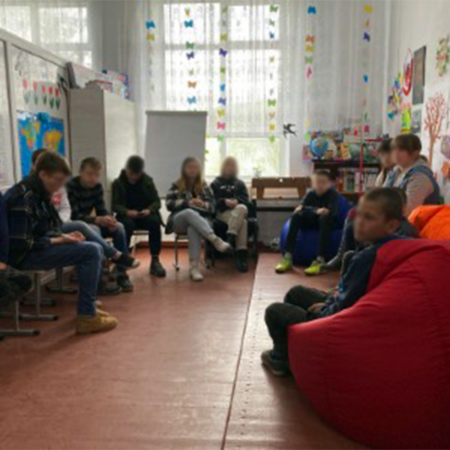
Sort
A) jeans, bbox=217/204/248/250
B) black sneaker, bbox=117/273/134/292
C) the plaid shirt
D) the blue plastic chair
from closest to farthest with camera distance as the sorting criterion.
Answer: the plaid shirt, black sneaker, bbox=117/273/134/292, the blue plastic chair, jeans, bbox=217/204/248/250

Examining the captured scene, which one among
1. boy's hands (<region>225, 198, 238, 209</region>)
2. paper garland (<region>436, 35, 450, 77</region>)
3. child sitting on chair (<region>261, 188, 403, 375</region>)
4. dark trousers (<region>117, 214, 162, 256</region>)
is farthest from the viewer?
boy's hands (<region>225, 198, 238, 209</region>)

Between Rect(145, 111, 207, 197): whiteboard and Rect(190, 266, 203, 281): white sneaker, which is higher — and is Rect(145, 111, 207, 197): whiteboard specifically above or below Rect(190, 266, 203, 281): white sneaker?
above

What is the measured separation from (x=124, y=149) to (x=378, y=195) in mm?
3915

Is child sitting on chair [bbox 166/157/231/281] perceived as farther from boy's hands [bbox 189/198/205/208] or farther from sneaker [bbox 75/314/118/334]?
sneaker [bbox 75/314/118/334]

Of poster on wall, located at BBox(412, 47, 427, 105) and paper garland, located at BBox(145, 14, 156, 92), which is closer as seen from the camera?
poster on wall, located at BBox(412, 47, 427, 105)

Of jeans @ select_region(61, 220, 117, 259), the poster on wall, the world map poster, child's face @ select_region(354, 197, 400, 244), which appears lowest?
jeans @ select_region(61, 220, 117, 259)

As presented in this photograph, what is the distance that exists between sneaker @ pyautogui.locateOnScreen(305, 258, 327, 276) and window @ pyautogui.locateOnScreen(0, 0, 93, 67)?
3059mm

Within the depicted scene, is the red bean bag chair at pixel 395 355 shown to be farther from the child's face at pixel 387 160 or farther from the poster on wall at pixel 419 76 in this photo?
the poster on wall at pixel 419 76

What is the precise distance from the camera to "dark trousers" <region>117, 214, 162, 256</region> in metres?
4.34

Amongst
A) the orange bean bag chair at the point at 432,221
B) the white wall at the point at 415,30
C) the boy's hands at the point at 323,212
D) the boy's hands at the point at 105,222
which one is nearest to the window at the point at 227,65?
the white wall at the point at 415,30

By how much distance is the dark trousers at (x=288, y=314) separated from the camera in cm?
222

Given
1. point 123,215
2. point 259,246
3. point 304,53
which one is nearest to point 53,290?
point 123,215

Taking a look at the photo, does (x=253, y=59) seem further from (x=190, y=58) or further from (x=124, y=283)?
(x=124, y=283)

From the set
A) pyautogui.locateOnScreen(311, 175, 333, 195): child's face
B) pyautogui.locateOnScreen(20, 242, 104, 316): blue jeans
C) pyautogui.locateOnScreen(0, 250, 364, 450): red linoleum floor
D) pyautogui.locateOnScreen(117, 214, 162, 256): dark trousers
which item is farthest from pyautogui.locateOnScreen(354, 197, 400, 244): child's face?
pyautogui.locateOnScreen(117, 214, 162, 256): dark trousers
